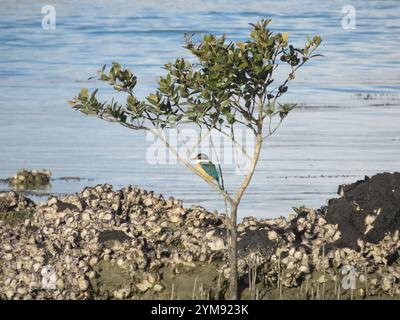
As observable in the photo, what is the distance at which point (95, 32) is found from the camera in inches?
1565

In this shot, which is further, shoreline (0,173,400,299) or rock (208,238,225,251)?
rock (208,238,225,251)

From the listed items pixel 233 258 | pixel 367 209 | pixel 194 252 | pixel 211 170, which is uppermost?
pixel 211 170

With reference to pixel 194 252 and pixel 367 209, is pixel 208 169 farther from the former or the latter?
pixel 367 209

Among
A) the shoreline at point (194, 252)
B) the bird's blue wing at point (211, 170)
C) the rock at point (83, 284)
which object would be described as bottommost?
the rock at point (83, 284)

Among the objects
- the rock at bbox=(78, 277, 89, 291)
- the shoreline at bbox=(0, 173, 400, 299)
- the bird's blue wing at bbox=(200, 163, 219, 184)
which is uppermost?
the bird's blue wing at bbox=(200, 163, 219, 184)

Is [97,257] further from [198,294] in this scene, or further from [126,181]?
[126,181]

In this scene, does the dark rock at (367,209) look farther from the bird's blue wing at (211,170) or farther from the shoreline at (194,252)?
the bird's blue wing at (211,170)

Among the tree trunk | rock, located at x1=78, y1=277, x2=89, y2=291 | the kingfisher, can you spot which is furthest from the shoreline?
the kingfisher

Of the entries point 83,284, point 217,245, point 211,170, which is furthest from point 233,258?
point 83,284

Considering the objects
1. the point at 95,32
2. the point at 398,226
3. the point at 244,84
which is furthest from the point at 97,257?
the point at 95,32

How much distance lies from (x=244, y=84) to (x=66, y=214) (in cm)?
317

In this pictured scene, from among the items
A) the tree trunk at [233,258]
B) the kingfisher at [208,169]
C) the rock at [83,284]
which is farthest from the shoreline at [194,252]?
the kingfisher at [208,169]

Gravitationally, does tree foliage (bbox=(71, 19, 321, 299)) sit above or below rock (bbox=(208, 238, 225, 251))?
above

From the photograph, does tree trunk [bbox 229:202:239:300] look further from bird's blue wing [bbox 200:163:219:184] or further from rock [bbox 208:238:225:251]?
rock [bbox 208:238:225:251]
